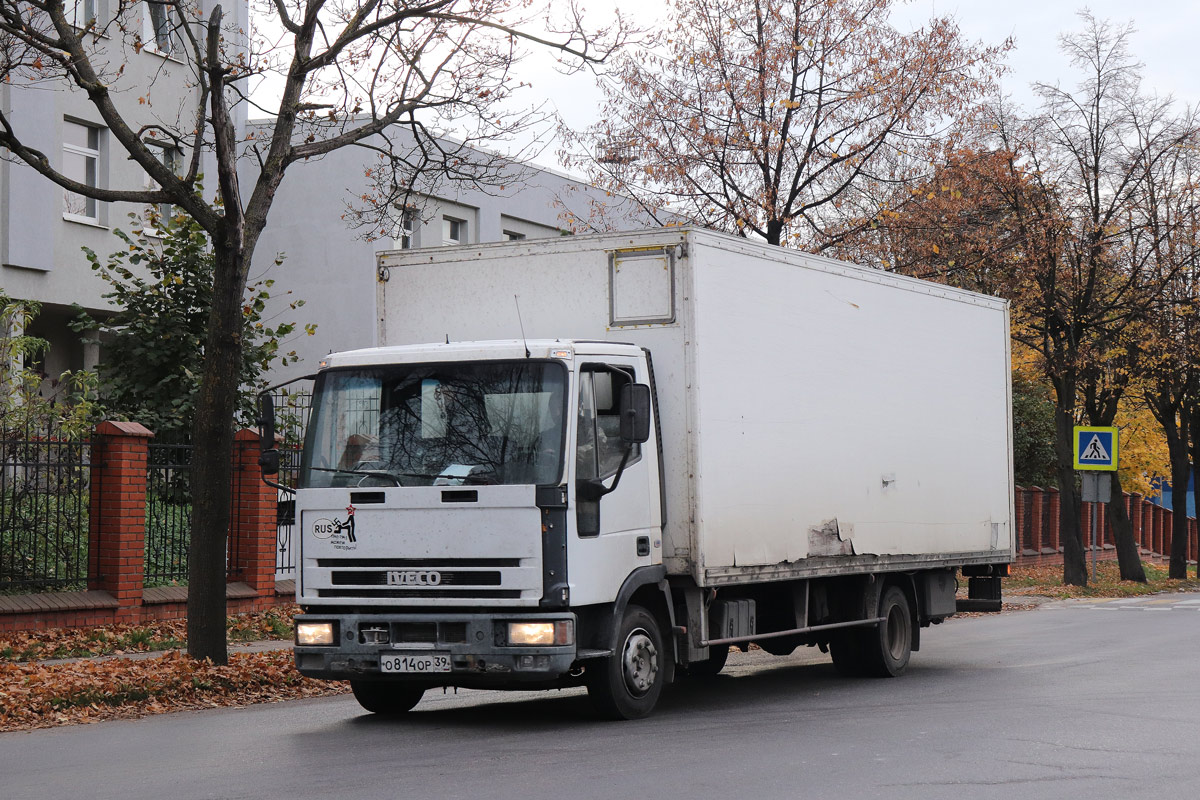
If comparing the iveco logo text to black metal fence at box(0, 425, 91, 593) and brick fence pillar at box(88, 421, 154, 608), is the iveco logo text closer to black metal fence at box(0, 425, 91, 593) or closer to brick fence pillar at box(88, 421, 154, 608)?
brick fence pillar at box(88, 421, 154, 608)

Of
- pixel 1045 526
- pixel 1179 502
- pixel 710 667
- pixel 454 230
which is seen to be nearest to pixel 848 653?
pixel 710 667

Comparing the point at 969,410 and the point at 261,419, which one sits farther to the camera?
the point at 969,410

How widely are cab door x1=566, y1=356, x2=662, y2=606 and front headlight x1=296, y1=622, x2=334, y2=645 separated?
5.64 ft

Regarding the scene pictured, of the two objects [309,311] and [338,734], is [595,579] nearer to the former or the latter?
[338,734]

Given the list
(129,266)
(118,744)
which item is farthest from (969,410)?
(129,266)

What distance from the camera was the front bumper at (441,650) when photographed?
9.49m

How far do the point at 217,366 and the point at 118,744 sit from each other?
3.85 m

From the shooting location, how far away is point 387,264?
11812 mm

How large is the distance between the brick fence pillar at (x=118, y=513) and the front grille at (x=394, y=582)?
6.63m

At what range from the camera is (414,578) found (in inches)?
385

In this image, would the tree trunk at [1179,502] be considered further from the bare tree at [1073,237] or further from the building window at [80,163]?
the building window at [80,163]

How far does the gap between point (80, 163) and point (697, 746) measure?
2082cm

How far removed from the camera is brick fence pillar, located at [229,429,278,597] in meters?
17.9

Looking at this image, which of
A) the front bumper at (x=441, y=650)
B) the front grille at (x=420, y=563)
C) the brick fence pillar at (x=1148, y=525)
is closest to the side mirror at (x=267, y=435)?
the front grille at (x=420, y=563)
